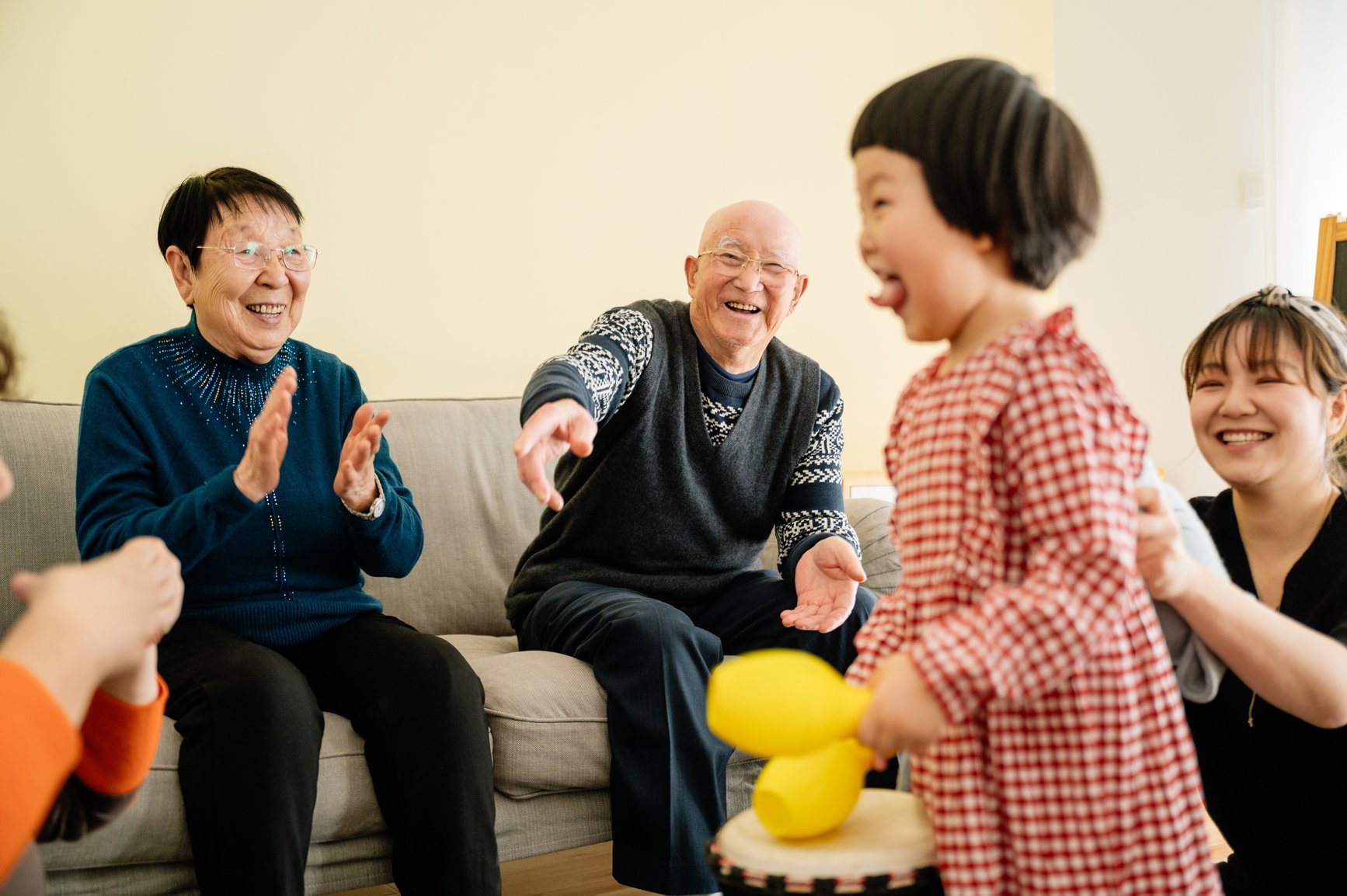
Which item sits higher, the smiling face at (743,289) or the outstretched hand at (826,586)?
the smiling face at (743,289)

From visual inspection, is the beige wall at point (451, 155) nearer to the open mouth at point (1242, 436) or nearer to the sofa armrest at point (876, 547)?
the sofa armrest at point (876, 547)

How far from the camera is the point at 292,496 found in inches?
65.2

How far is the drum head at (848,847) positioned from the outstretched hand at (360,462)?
0.84m

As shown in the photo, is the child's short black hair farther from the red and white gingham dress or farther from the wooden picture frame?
the wooden picture frame

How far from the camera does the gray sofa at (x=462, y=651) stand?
138 centimetres

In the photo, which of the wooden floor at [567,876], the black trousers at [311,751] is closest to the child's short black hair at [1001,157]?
the black trousers at [311,751]

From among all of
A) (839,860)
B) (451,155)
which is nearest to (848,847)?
(839,860)

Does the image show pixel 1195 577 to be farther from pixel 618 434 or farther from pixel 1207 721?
pixel 618 434

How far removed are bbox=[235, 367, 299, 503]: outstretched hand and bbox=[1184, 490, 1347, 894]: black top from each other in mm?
1162

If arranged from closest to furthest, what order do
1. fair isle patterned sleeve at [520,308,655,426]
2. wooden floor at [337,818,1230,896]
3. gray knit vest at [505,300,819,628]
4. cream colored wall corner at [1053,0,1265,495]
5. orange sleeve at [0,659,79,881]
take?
orange sleeve at [0,659,79,881], fair isle patterned sleeve at [520,308,655,426], gray knit vest at [505,300,819,628], wooden floor at [337,818,1230,896], cream colored wall corner at [1053,0,1265,495]

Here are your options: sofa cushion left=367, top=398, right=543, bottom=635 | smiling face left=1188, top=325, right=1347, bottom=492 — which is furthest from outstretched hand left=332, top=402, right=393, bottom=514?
smiling face left=1188, top=325, right=1347, bottom=492

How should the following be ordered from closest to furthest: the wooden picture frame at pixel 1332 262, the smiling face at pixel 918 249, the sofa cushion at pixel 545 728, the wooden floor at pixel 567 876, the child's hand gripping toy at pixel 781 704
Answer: the child's hand gripping toy at pixel 781 704
the smiling face at pixel 918 249
the sofa cushion at pixel 545 728
the wooden floor at pixel 567 876
the wooden picture frame at pixel 1332 262

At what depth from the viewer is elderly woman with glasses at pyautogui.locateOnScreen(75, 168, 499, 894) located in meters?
1.35

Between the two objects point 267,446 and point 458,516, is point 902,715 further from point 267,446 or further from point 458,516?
point 458,516
